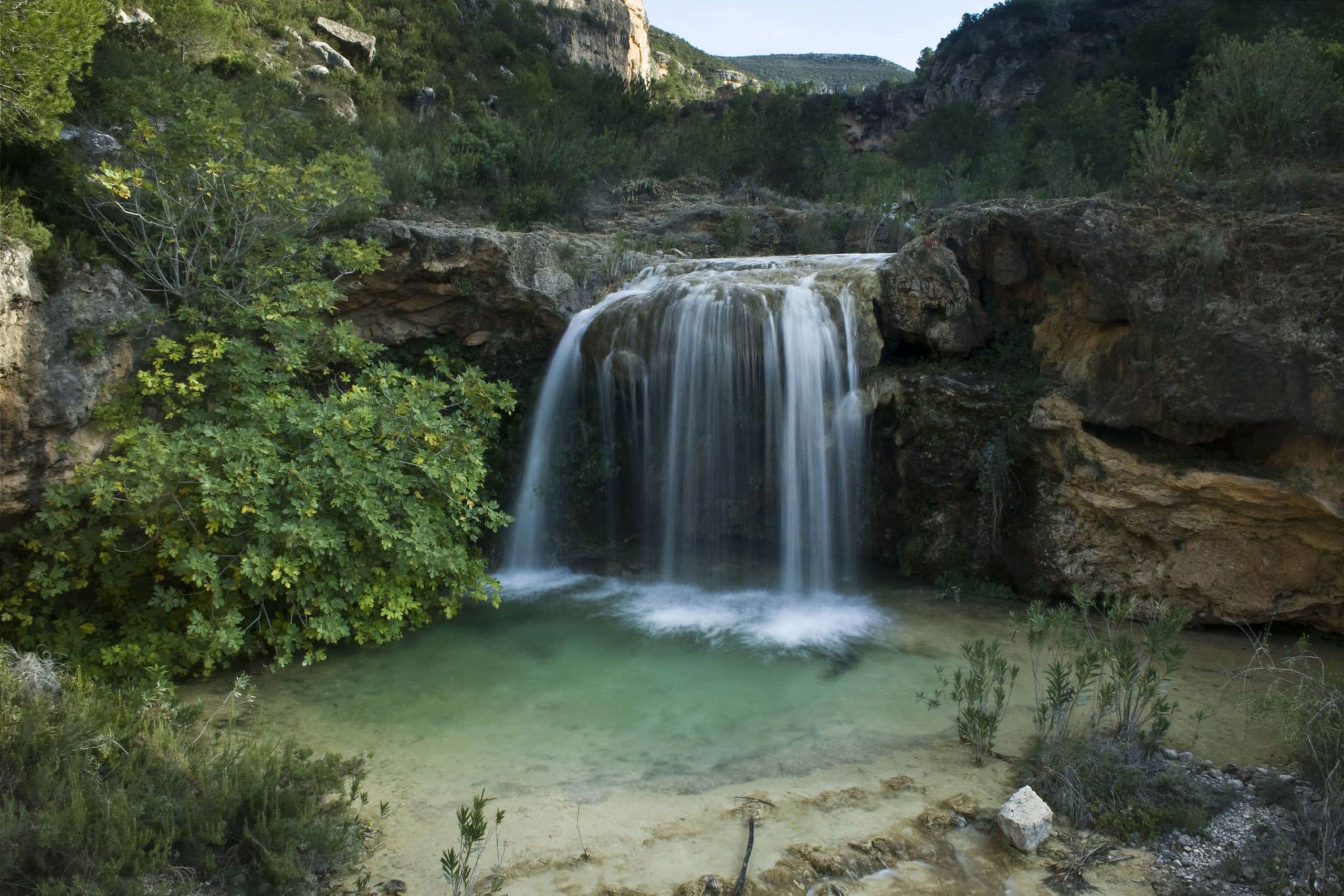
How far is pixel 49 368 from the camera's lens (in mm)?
6199

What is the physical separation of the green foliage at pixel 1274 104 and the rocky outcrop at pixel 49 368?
1158 cm

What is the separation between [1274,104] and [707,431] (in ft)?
24.7

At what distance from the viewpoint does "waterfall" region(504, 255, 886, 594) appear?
8.79 m

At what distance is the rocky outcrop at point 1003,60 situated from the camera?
30.5 meters

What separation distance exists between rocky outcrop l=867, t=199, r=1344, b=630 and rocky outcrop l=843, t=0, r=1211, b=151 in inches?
823

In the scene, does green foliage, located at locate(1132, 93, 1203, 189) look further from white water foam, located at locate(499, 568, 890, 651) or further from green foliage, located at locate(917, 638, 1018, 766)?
green foliage, located at locate(917, 638, 1018, 766)

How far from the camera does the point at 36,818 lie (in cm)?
362

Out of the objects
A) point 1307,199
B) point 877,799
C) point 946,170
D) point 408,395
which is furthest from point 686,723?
point 946,170

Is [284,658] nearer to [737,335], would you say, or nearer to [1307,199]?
[737,335]

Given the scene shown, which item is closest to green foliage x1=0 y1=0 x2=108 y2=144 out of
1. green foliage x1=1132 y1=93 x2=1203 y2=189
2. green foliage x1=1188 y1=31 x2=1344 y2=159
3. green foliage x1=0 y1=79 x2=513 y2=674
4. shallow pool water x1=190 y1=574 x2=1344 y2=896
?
green foliage x1=0 y1=79 x2=513 y2=674

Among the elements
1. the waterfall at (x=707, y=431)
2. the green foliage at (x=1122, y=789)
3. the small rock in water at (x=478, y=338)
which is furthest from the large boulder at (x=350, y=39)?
the green foliage at (x=1122, y=789)

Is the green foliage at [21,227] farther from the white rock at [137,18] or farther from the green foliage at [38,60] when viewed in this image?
the white rock at [137,18]

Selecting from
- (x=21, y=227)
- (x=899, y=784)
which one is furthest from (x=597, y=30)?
(x=899, y=784)

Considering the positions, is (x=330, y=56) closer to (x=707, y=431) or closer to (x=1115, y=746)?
(x=707, y=431)
